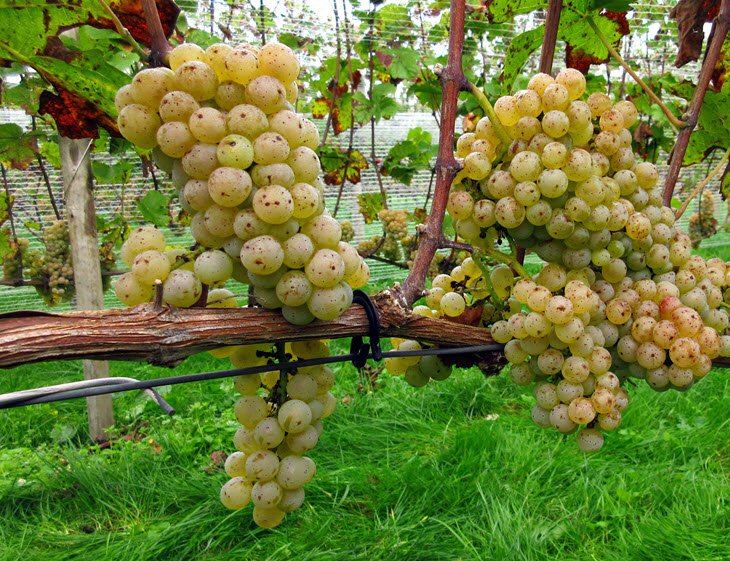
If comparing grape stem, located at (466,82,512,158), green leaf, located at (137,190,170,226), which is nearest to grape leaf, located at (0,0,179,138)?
grape stem, located at (466,82,512,158)

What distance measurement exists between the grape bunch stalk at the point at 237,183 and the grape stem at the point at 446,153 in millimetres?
152

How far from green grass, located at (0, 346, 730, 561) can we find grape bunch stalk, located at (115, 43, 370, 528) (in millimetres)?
1356

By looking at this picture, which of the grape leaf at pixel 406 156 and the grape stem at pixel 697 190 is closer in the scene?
the grape stem at pixel 697 190

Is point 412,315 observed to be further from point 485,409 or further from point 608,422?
point 485,409

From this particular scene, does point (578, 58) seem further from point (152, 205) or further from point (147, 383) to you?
point (152, 205)

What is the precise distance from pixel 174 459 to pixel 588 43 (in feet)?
7.00

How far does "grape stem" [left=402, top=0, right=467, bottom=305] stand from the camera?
35.4 inches

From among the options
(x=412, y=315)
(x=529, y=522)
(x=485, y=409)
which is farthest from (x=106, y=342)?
(x=485, y=409)

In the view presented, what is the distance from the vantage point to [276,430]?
863mm

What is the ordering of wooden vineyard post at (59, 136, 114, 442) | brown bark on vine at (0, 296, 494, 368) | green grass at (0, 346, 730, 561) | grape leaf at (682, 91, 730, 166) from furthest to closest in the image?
wooden vineyard post at (59, 136, 114, 442) → green grass at (0, 346, 730, 561) → grape leaf at (682, 91, 730, 166) → brown bark on vine at (0, 296, 494, 368)

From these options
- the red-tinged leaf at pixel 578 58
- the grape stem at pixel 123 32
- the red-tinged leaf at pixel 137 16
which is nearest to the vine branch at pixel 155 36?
the grape stem at pixel 123 32

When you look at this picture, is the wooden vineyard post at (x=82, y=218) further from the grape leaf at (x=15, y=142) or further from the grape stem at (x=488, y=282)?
the grape stem at (x=488, y=282)

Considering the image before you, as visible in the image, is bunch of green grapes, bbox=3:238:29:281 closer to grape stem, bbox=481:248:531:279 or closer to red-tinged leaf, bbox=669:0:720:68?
grape stem, bbox=481:248:531:279

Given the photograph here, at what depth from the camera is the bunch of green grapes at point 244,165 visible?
705 mm
